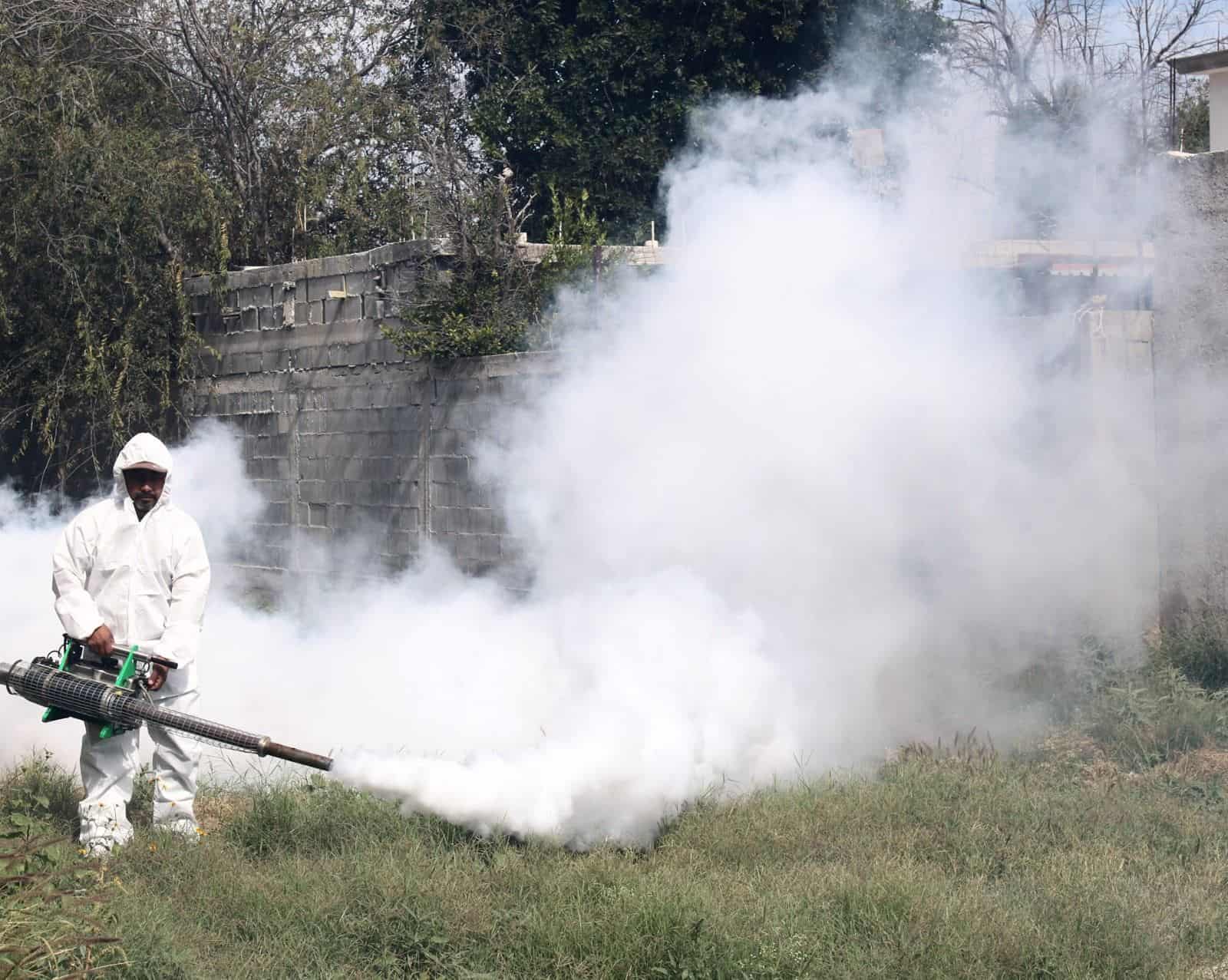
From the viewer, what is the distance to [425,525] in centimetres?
1067

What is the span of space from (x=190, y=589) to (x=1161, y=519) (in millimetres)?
5540

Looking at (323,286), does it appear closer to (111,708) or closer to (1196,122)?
(111,708)

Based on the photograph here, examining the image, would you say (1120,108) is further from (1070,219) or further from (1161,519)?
(1161,519)

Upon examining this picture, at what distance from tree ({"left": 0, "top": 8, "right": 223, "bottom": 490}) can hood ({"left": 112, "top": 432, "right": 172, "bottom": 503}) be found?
7.22 metres

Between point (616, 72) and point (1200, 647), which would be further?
point (616, 72)

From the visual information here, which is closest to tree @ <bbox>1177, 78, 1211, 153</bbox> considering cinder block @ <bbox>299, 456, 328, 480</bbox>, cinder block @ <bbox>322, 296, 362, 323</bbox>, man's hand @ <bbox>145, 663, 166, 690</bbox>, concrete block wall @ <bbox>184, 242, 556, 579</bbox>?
concrete block wall @ <bbox>184, 242, 556, 579</bbox>

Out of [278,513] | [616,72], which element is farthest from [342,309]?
[616,72]

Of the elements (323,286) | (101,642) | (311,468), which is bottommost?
(101,642)

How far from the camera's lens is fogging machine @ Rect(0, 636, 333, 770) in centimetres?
529

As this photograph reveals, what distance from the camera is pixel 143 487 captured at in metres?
6.11

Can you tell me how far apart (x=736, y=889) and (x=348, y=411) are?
7349 mm

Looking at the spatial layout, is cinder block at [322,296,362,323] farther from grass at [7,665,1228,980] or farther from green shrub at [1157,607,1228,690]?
green shrub at [1157,607,1228,690]

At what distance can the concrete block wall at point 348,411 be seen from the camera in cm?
1030

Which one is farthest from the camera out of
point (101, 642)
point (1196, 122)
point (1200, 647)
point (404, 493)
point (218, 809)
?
point (1196, 122)
